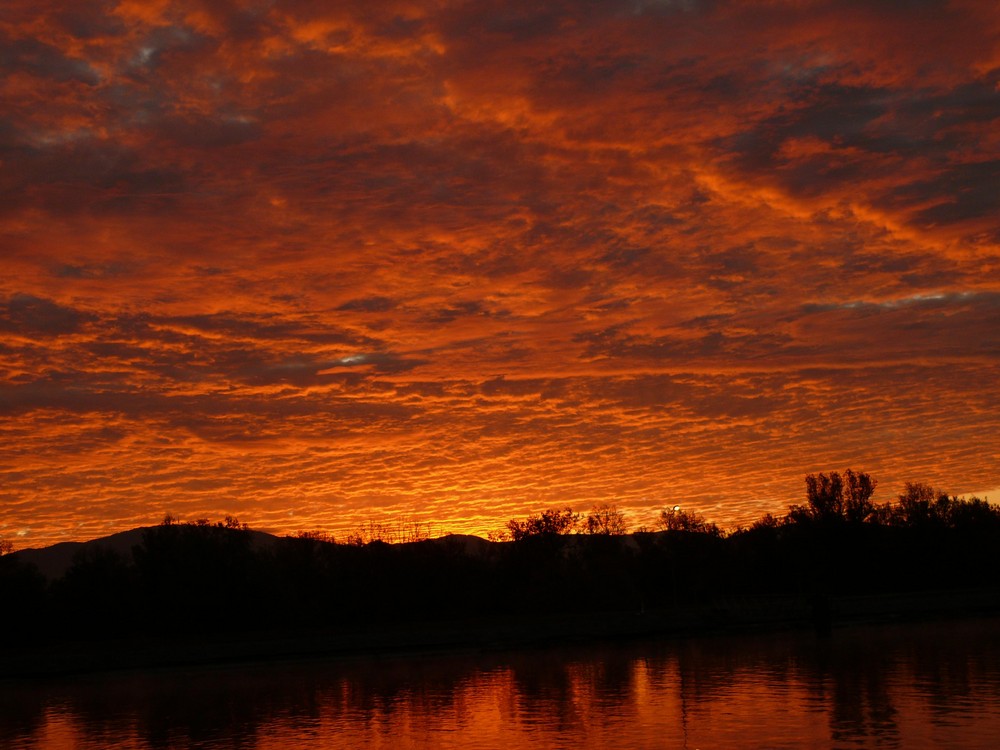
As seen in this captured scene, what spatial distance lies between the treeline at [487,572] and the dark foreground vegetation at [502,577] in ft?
0.60

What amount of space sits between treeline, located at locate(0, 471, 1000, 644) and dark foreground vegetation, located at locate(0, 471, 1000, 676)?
18 cm

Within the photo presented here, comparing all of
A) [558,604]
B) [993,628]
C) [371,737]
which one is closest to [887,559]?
[558,604]

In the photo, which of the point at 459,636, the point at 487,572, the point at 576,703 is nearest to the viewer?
the point at 576,703

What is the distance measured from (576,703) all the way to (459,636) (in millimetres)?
46211

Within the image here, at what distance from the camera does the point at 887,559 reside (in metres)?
121

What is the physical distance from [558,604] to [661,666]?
58.5 meters

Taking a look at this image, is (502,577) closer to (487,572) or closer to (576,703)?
(487,572)

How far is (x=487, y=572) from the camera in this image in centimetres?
11712

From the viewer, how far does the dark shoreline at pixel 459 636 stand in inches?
2936

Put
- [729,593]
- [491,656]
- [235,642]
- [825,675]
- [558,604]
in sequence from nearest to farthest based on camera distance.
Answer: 1. [825,675]
2. [491,656]
3. [235,642]
4. [558,604]
5. [729,593]

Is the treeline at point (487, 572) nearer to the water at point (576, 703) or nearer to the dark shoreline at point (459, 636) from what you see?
the dark shoreline at point (459, 636)

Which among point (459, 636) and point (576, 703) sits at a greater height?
point (576, 703)

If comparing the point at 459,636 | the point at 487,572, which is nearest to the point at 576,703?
the point at 459,636

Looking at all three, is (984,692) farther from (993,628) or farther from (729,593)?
(729,593)
